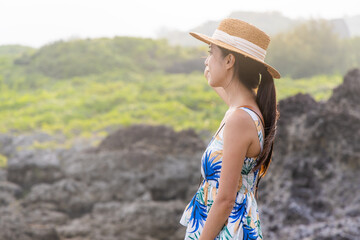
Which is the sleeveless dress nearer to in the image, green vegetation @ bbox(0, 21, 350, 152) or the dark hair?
the dark hair

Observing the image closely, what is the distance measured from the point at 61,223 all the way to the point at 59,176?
1.81 m

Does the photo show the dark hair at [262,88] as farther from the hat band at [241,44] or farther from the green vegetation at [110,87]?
the green vegetation at [110,87]

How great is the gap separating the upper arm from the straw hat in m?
0.30

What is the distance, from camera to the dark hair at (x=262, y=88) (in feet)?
7.00

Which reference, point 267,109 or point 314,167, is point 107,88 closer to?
point 314,167

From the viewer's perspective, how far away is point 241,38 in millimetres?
2102

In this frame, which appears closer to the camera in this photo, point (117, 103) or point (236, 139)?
point (236, 139)

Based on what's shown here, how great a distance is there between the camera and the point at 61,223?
26.6 ft

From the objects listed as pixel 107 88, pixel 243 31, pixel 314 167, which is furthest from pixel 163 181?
pixel 107 88

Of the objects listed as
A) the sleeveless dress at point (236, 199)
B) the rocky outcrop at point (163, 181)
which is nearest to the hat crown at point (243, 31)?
the sleeveless dress at point (236, 199)

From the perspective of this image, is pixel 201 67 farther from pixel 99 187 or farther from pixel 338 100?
pixel 338 100

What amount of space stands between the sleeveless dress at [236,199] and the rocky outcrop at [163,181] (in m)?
2.37

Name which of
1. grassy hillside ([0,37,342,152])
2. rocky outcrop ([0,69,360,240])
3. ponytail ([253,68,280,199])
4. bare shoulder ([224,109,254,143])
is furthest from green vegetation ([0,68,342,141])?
bare shoulder ([224,109,254,143])

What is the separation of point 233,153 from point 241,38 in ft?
1.65
